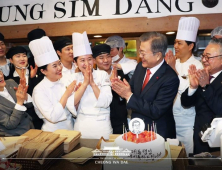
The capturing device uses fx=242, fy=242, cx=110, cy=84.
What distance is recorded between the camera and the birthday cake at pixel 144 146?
116cm

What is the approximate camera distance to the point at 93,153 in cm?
135

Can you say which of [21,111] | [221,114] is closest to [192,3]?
[221,114]

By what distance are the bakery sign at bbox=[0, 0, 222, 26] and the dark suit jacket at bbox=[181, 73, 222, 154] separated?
1.45 metres

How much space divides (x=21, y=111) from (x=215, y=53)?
5.02 ft

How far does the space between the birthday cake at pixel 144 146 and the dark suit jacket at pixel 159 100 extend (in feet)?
1.61

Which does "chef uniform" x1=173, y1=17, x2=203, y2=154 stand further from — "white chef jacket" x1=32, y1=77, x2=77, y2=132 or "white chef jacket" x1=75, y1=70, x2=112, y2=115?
"white chef jacket" x1=32, y1=77, x2=77, y2=132

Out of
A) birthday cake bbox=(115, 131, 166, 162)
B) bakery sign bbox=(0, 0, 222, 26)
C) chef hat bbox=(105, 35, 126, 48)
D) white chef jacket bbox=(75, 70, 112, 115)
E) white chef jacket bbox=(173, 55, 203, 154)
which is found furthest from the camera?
bakery sign bbox=(0, 0, 222, 26)

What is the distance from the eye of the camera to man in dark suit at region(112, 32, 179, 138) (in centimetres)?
175

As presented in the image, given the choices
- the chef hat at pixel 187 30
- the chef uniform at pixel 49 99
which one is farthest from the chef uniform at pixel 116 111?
the chef hat at pixel 187 30

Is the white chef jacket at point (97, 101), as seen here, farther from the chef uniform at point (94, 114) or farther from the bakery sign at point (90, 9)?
the bakery sign at point (90, 9)

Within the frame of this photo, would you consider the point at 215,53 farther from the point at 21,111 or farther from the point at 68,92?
the point at 21,111

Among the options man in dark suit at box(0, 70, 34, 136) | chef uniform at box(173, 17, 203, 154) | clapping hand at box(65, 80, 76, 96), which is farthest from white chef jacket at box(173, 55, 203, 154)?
man in dark suit at box(0, 70, 34, 136)

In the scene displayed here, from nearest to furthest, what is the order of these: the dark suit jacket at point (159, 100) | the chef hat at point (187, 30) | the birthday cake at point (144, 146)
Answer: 1. the birthday cake at point (144, 146)
2. the dark suit jacket at point (159, 100)
3. the chef hat at point (187, 30)

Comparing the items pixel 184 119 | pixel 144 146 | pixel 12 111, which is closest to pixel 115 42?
pixel 184 119
